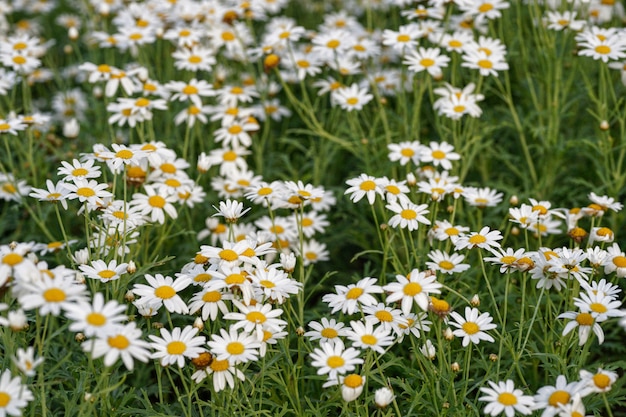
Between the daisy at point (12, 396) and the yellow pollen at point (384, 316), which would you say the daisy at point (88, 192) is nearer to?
the daisy at point (12, 396)

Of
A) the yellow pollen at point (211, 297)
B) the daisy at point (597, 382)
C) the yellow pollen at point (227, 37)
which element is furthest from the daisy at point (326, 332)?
the yellow pollen at point (227, 37)

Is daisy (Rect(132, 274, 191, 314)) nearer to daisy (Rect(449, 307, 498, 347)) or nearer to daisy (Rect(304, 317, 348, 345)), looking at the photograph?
daisy (Rect(304, 317, 348, 345))

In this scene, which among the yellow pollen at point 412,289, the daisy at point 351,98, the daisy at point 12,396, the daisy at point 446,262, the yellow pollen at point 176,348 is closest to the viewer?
the daisy at point 12,396

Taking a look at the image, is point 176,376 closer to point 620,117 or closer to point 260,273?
point 260,273

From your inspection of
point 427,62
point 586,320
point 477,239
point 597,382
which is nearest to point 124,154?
point 477,239

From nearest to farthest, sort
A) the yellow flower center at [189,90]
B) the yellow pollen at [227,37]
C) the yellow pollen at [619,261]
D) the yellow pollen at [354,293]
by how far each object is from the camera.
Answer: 1. the yellow pollen at [354,293]
2. the yellow pollen at [619,261]
3. the yellow flower center at [189,90]
4. the yellow pollen at [227,37]
